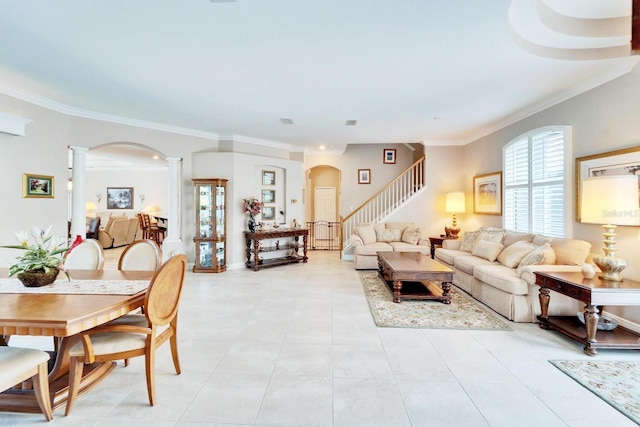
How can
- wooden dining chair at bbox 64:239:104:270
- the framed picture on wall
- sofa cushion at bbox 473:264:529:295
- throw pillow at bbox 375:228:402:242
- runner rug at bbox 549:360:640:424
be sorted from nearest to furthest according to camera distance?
runner rug at bbox 549:360:640:424
wooden dining chair at bbox 64:239:104:270
sofa cushion at bbox 473:264:529:295
the framed picture on wall
throw pillow at bbox 375:228:402:242

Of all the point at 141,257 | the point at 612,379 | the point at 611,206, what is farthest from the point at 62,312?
the point at 611,206

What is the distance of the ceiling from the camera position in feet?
7.97

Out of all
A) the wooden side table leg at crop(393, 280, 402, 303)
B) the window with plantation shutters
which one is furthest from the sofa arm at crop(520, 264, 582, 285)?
the wooden side table leg at crop(393, 280, 402, 303)

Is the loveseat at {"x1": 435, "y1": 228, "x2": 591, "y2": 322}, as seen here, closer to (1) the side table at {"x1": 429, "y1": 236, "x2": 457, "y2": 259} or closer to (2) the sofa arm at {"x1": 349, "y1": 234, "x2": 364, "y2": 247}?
(1) the side table at {"x1": 429, "y1": 236, "x2": 457, "y2": 259}

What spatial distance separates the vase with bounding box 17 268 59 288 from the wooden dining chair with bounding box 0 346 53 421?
554mm

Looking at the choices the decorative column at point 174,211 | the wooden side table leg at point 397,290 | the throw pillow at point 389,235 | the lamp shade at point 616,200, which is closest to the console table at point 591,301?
the lamp shade at point 616,200

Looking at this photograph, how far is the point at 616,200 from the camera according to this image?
9.16 feet

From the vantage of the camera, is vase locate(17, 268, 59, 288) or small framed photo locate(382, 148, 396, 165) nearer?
vase locate(17, 268, 59, 288)

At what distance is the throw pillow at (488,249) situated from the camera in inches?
183

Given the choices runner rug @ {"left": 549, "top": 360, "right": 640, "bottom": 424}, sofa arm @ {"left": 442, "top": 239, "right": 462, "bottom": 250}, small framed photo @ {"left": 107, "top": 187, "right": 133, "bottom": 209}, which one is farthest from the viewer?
small framed photo @ {"left": 107, "top": 187, "right": 133, "bottom": 209}

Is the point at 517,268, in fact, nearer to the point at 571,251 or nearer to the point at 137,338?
the point at 571,251

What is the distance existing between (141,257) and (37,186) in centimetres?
258

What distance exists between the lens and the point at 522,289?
3.53 metres

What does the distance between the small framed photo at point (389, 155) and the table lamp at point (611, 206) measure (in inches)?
247
